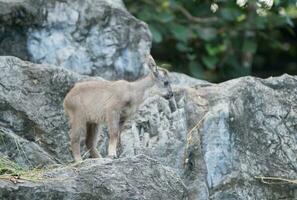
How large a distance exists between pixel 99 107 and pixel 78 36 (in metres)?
1.98

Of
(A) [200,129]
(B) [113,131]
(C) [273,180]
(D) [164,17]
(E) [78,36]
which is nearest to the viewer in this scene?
(C) [273,180]

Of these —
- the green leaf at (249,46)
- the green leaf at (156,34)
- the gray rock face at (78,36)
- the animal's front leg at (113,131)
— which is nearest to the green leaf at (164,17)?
the green leaf at (156,34)

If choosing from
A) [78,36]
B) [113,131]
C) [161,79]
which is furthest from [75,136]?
[78,36]

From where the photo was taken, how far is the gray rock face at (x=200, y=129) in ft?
32.7

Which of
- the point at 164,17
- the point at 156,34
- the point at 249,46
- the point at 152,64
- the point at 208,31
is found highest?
the point at 152,64

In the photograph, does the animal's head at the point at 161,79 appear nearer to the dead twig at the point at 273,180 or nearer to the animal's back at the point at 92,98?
the animal's back at the point at 92,98

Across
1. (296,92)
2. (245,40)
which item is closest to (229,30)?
(245,40)

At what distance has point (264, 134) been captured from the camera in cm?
1031

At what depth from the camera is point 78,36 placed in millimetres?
12062

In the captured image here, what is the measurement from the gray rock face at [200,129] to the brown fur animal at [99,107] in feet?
0.51

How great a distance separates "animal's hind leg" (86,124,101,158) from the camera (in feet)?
33.6

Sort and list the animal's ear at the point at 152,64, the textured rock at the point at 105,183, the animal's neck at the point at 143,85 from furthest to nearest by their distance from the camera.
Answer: the animal's ear at the point at 152,64 → the animal's neck at the point at 143,85 → the textured rock at the point at 105,183

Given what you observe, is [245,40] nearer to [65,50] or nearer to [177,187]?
[65,50]

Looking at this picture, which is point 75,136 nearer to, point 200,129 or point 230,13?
point 200,129
